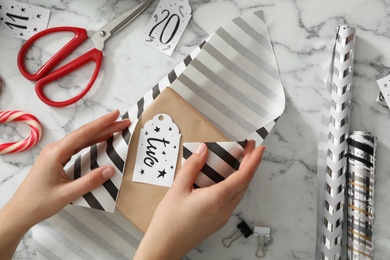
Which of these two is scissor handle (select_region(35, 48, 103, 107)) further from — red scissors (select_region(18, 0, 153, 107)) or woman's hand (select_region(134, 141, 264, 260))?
woman's hand (select_region(134, 141, 264, 260))

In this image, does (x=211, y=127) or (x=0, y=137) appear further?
(x=0, y=137)

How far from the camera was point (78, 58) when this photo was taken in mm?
1005

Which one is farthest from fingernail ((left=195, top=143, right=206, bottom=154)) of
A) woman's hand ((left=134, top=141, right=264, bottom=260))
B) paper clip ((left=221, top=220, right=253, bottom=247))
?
paper clip ((left=221, top=220, right=253, bottom=247))

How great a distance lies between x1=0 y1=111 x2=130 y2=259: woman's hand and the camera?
2.80 feet

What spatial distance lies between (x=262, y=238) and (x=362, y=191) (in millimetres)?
204

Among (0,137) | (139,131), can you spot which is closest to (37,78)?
(0,137)

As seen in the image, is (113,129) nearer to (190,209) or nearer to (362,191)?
(190,209)

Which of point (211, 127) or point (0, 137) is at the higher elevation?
point (211, 127)

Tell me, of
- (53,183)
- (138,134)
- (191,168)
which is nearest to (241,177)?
(191,168)

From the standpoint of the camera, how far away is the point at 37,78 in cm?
101

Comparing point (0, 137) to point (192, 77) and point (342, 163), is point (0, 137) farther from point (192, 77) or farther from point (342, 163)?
point (342, 163)

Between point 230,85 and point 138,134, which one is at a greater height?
point 230,85

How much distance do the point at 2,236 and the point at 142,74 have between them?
39cm

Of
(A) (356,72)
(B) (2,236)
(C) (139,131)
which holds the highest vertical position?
(A) (356,72)
